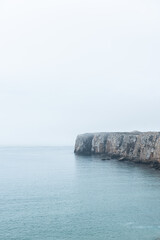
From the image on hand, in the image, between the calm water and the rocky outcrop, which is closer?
the calm water

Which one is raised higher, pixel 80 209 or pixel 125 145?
pixel 125 145

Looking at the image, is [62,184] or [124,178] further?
[124,178]

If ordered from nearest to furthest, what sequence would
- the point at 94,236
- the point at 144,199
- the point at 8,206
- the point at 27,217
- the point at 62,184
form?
the point at 94,236, the point at 27,217, the point at 8,206, the point at 144,199, the point at 62,184

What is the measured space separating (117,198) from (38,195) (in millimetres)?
17476

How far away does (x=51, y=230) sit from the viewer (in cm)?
4019

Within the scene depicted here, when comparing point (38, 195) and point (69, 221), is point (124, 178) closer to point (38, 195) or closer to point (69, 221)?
point (38, 195)

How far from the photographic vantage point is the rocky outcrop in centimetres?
10919

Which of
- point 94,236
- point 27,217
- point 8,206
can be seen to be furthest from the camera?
point 8,206

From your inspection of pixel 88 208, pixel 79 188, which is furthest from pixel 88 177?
pixel 88 208

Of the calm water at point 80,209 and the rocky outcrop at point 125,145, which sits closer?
the calm water at point 80,209

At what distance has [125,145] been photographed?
5217 inches

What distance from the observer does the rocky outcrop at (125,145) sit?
109 meters

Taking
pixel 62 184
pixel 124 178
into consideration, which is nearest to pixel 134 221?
pixel 62 184

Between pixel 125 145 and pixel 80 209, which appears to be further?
pixel 125 145
